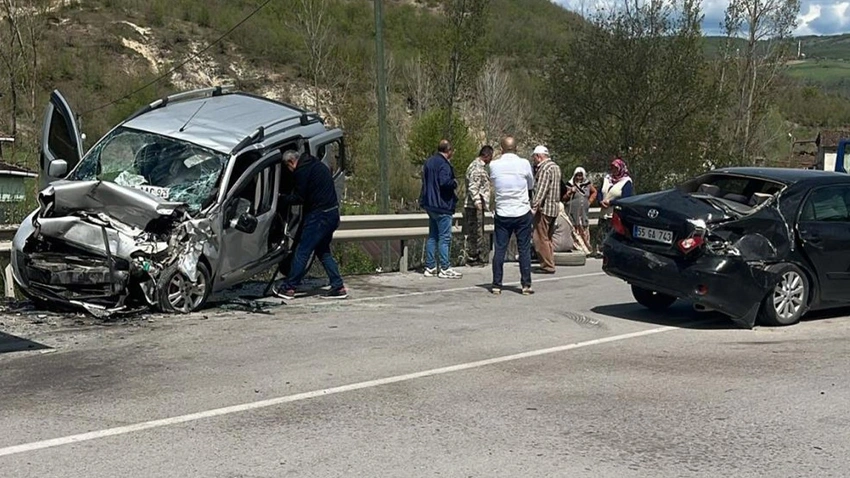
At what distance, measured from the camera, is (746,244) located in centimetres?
903

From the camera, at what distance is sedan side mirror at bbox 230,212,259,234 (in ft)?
32.7

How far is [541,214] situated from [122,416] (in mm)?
9081

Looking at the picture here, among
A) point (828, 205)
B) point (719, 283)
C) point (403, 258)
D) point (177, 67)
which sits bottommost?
point (403, 258)

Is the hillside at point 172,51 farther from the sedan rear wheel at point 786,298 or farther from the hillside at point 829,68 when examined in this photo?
the sedan rear wheel at point 786,298

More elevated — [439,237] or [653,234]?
[653,234]

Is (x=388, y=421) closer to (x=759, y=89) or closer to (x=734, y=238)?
(x=734, y=238)

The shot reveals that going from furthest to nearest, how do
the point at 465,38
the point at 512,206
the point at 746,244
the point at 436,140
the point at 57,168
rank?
the point at 436,140 < the point at 465,38 < the point at 512,206 < the point at 57,168 < the point at 746,244

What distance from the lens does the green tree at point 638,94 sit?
24453 millimetres

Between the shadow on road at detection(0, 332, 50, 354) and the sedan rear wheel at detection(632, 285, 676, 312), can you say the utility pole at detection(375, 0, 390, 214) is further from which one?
the shadow on road at detection(0, 332, 50, 354)

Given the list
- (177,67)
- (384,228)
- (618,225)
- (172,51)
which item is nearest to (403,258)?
(384,228)

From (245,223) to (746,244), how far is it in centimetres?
511

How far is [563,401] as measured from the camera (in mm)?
6441

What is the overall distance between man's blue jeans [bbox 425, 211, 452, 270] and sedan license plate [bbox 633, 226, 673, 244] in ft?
12.5

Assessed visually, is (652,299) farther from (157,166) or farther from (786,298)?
(157,166)
